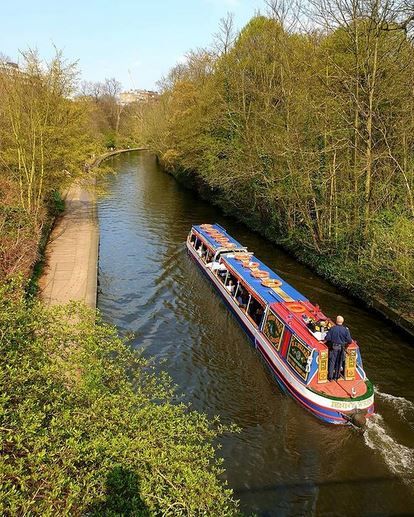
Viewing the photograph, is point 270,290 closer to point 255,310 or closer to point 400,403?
point 255,310

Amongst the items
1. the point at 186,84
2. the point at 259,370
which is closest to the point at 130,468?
the point at 259,370

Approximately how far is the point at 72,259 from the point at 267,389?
34.8 feet

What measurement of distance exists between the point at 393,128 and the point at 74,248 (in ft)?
47.3

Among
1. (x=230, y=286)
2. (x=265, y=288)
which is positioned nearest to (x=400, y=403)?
(x=265, y=288)

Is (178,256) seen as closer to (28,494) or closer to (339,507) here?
(339,507)

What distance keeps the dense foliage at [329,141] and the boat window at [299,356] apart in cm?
442

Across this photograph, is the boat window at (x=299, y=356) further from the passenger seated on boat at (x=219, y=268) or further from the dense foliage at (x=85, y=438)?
the passenger seated on boat at (x=219, y=268)

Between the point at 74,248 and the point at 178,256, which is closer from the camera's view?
the point at 74,248

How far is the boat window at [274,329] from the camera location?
12.1 m

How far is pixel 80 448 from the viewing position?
14.4 ft

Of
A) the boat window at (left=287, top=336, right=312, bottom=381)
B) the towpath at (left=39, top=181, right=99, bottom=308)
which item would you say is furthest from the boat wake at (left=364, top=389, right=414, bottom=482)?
the towpath at (left=39, top=181, right=99, bottom=308)

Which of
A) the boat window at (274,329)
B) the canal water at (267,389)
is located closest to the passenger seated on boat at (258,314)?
the boat window at (274,329)

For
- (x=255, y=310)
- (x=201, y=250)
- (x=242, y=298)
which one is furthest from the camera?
(x=201, y=250)

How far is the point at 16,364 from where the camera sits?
549cm
